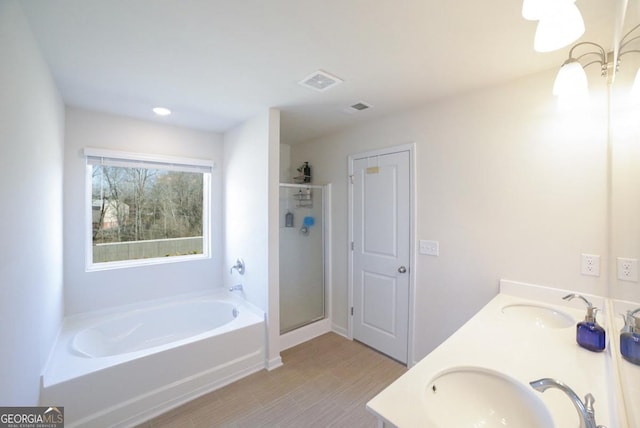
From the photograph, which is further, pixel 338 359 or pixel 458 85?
pixel 338 359

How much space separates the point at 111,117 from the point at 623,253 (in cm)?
395

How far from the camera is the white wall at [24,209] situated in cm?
112

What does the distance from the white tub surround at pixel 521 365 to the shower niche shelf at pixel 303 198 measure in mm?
2080

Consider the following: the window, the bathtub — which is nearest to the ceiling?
the window

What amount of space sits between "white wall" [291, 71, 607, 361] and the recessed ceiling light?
2.04 m

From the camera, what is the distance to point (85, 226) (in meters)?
2.49

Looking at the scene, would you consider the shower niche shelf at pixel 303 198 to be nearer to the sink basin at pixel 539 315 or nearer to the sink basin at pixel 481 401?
the sink basin at pixel 539 315

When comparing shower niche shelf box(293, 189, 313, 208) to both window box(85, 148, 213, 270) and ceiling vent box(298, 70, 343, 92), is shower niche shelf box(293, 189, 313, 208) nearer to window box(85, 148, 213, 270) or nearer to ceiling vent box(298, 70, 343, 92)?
window box(85, 148, 213, 270)

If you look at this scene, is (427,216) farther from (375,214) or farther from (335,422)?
(335,422)

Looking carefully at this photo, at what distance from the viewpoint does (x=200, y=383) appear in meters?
2.09

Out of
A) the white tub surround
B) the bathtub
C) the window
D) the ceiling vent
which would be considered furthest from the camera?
the window

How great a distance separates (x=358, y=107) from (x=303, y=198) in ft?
3.97

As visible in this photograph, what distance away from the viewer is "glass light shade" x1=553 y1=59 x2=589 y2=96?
125cm

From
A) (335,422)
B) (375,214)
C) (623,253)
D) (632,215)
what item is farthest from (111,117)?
(623,253)
